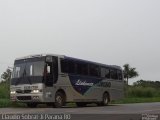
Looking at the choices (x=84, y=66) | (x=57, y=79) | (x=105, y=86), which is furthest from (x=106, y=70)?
(x=57, y=79)

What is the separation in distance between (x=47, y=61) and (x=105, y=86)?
809 cm

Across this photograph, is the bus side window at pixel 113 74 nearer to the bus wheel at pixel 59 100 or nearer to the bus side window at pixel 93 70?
the bus side window at pixel 93 70

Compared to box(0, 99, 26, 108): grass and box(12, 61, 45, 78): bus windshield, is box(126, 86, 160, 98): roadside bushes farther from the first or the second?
box(12, 61, 45, 78): bus windshield

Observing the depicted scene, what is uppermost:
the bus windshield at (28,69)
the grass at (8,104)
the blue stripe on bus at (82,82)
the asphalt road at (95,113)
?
the bus windshield at (28,69)

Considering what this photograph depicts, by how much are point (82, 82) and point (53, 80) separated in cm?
377

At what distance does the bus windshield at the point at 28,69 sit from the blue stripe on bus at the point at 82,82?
272 cm

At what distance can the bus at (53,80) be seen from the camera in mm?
25375

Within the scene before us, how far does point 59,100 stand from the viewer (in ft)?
86.9

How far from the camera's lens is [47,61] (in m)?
25.6

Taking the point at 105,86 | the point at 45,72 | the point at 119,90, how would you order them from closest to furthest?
the point at 45,72 < the point at 105,86 < the point at 119,90

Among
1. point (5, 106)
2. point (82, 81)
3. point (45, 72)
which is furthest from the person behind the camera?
point (82, 81)

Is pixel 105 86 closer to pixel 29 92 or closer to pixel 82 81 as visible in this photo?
pixel 82 81

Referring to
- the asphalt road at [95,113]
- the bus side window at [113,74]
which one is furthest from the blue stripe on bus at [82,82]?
the asphalt road at [95,113]

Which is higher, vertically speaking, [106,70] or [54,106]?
[106,70]
